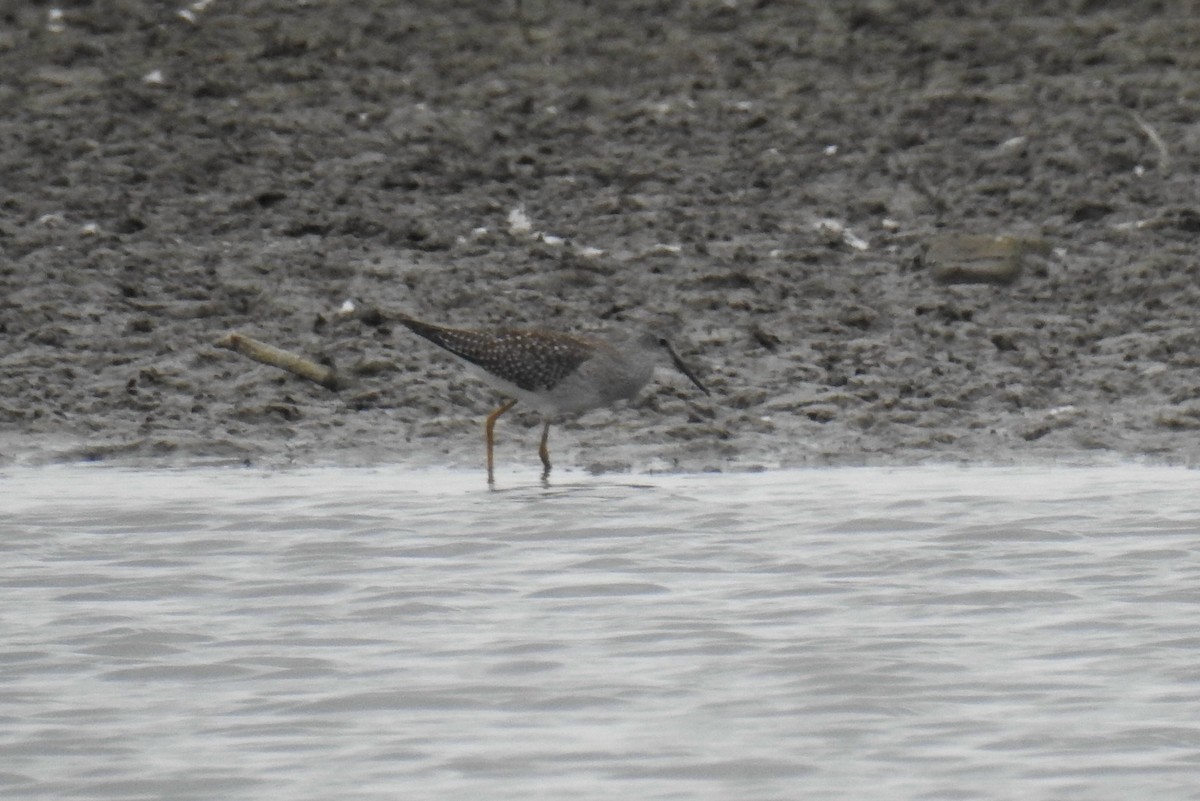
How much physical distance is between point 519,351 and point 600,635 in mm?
3438

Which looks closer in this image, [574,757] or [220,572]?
[574,757]

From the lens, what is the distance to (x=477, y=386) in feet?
36.8

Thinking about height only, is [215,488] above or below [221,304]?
below

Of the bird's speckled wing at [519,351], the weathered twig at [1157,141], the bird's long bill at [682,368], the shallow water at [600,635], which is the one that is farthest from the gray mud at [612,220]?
the shallow water at [600,635]

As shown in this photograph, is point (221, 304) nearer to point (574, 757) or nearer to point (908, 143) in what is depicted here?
point (908, 143)

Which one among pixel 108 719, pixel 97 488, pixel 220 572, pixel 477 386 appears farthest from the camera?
pixel 477 386

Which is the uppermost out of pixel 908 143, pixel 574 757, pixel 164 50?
pixel 164 50

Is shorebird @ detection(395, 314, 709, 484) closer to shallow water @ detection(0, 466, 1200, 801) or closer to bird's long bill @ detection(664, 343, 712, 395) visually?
bird's long bill @ detection(664, 343, 712, 395)

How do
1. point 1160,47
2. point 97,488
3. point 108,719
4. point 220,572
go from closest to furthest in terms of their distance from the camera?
point 108,719 < point 220,572 < point 97,488 < point 1160,47

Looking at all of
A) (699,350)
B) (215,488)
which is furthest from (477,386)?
(215,488)

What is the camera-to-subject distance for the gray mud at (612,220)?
1058 cm

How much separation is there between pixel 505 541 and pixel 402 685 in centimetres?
215

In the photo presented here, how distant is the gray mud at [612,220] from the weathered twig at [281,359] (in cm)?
8

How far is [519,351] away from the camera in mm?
10406
